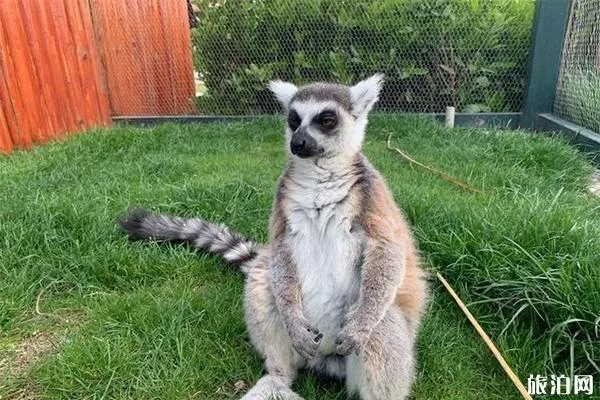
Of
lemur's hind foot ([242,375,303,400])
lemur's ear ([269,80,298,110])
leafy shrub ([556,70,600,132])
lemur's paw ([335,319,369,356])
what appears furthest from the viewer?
leafy shrub ([556,70,600,132])

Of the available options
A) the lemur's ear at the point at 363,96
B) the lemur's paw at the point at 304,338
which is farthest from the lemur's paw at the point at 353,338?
the lemur's ear at the point at 363,96

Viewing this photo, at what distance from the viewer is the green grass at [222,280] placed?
202 cm

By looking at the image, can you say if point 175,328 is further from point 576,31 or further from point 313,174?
point 576,31

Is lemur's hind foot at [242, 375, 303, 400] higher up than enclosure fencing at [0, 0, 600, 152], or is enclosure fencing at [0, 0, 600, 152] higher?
Answer: enclosure fencing at [0, 0, 600, 152]

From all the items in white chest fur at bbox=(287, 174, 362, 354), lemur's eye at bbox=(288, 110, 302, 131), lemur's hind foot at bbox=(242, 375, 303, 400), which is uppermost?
lemur's eye at bbox=(288, 110, 302, 131)

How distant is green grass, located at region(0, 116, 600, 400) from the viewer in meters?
2.02

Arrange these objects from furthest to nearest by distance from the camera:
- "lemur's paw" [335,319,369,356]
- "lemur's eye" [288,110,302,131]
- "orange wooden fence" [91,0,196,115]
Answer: "orange wooden fence" [91,0,196,115]
"lemur's eye" [288,110,302,131]
"lemur's paw" [335,319,369,356]

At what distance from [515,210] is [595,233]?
0.48 metres

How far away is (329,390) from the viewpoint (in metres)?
2.04

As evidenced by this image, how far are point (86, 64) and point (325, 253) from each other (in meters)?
5.18

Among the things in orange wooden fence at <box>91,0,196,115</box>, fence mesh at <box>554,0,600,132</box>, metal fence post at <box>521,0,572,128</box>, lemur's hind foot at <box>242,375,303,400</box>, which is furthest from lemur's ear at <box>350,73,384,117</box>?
orange wooden fence at <box>91,0,196,115</box>

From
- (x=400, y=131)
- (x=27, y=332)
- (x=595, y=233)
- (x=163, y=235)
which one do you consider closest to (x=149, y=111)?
(x=400, y=131)

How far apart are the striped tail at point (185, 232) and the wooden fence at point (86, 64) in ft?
10.2

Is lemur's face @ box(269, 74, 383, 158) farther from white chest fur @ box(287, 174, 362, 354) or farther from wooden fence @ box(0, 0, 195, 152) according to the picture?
wooden fence @ box(0, 0, 195, 152)
